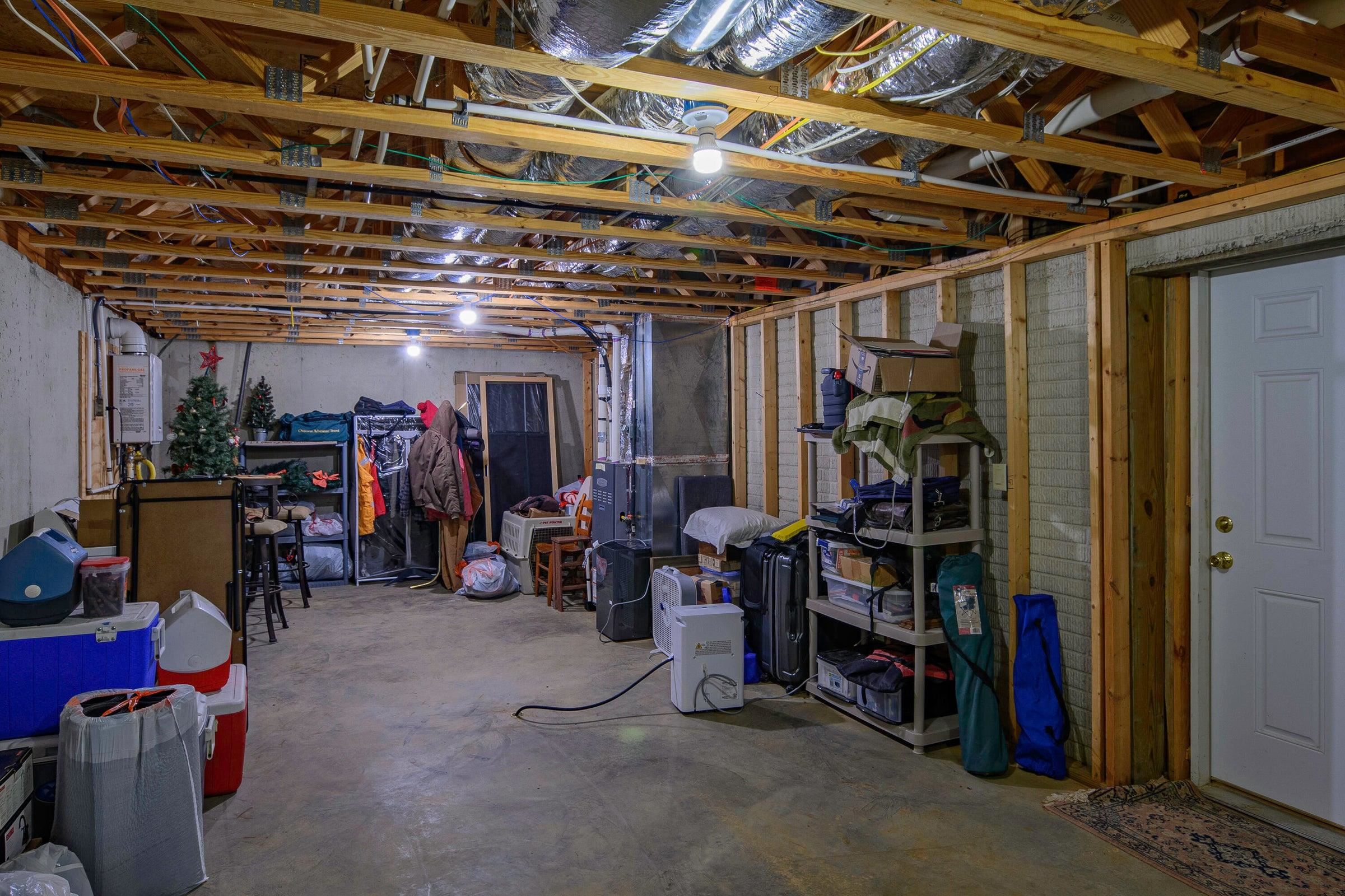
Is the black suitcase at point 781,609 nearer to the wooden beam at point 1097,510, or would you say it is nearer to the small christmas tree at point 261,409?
the wooden beam at point 1097,510

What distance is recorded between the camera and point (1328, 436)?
2885 millimetres

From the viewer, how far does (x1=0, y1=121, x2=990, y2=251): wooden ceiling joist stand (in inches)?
94.5

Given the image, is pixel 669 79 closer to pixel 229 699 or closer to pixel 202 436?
pixel 229 699

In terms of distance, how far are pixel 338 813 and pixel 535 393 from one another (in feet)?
19.0

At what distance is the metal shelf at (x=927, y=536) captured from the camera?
12.0ft

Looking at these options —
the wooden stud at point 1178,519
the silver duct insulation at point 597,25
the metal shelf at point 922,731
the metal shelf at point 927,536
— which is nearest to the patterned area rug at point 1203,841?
the wooden stud at point 1178,519

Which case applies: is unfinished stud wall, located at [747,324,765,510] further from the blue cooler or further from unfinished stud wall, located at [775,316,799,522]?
the blue cooler

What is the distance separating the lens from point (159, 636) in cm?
314

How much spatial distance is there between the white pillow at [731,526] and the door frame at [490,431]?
3278 mm

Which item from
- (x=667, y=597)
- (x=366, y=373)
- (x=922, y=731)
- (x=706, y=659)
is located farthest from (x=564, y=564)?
(x=922, y=731)

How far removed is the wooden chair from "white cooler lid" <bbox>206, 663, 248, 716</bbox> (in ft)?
10.7

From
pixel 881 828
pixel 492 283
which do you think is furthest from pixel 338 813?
pixel 492 283

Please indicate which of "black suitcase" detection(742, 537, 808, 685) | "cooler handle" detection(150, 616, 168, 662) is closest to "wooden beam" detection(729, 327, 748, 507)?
"black suitcase" detection(742, 537, 808, 685)

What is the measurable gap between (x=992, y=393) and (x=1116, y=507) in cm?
87
